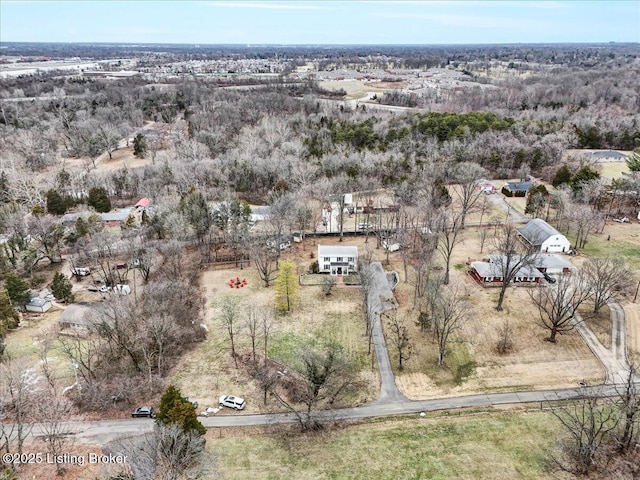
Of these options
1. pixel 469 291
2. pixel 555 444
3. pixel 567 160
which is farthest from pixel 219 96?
pixel 555 444

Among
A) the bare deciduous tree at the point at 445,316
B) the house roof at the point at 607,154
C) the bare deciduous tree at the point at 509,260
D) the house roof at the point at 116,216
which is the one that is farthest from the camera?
the house roof at the point at 607,154

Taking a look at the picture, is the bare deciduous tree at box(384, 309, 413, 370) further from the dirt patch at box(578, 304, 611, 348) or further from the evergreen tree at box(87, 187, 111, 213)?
the evergreen tree at box(87, 187, 111, 213)

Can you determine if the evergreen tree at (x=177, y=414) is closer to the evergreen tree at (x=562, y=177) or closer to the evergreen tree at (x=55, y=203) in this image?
the evergreen tree at (x=55, y=203)

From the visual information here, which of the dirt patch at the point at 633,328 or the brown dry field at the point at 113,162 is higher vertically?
the brown dry field at the point at 113,162

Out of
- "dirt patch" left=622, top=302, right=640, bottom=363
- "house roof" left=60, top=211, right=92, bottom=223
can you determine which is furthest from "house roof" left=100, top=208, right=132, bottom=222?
"dirt patch" left=622, top=302, right=640, bottom=363

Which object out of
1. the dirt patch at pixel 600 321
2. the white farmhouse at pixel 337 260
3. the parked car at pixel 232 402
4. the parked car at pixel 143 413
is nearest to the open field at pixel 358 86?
the white farmhouse at pixel 337 260
